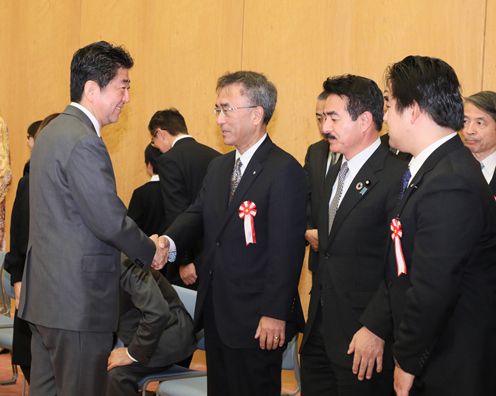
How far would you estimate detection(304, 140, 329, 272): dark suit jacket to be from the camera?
415cm

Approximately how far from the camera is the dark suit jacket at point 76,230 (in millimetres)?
3107

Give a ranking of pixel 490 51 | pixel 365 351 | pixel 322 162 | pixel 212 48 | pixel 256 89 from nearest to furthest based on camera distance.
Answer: pixel 365 351
pixel 256 89
pixel 322 162
pixel 490 51
pixel 212 48

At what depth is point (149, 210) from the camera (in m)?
5.71

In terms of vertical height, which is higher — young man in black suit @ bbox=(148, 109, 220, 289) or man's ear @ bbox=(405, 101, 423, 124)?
man's ear @ bbox=(405, 101, 423, 124)

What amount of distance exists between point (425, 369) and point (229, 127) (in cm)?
152

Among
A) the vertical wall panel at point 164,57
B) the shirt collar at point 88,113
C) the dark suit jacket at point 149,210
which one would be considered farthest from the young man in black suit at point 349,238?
the vertical wall panel at point 164,57

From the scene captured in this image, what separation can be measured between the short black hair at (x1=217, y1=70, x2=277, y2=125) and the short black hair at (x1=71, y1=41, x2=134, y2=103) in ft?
1.86

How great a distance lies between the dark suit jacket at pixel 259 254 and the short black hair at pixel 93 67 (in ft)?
2.37

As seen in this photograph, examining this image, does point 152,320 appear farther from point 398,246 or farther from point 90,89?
point 398,246

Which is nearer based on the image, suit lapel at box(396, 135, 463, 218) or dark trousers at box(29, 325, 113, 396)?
suit lapel at box(396, 135, 463, 218)

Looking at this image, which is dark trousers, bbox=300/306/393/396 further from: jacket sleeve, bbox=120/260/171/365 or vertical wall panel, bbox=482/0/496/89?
vertical wall panel, bbox=482/0/496/89

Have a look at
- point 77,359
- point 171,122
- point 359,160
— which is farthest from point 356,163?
point 171,122

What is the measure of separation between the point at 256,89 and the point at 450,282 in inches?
62.4

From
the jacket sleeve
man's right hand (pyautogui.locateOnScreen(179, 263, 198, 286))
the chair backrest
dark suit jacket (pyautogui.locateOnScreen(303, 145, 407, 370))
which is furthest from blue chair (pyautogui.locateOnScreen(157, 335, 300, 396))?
dark suit jacket (pyautogui.locateOnScreen(303, 145, 407, 370))
